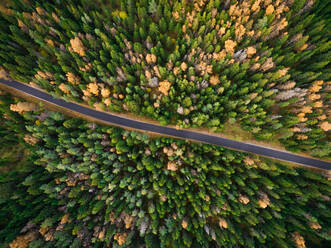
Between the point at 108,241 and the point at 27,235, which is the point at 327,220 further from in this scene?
the point at 27,235

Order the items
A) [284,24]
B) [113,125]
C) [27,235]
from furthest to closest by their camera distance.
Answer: [113,125] → [284,24] → [27,235]

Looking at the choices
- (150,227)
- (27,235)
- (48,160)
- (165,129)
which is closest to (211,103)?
(165,129)

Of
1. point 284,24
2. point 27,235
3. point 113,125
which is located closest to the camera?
point 27,235

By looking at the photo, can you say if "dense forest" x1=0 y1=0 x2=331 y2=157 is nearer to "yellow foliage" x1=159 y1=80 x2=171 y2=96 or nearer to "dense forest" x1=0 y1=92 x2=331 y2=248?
"yellow foliage" x1=159 y1=80 x2=171 y2=96

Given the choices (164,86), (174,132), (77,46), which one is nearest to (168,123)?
(174,132)

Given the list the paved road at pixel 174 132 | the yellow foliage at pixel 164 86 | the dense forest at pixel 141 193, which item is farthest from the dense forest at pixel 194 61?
the dense forest at pixel 141 193

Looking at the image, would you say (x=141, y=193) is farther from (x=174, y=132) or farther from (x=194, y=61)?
(x=194, y=61)
